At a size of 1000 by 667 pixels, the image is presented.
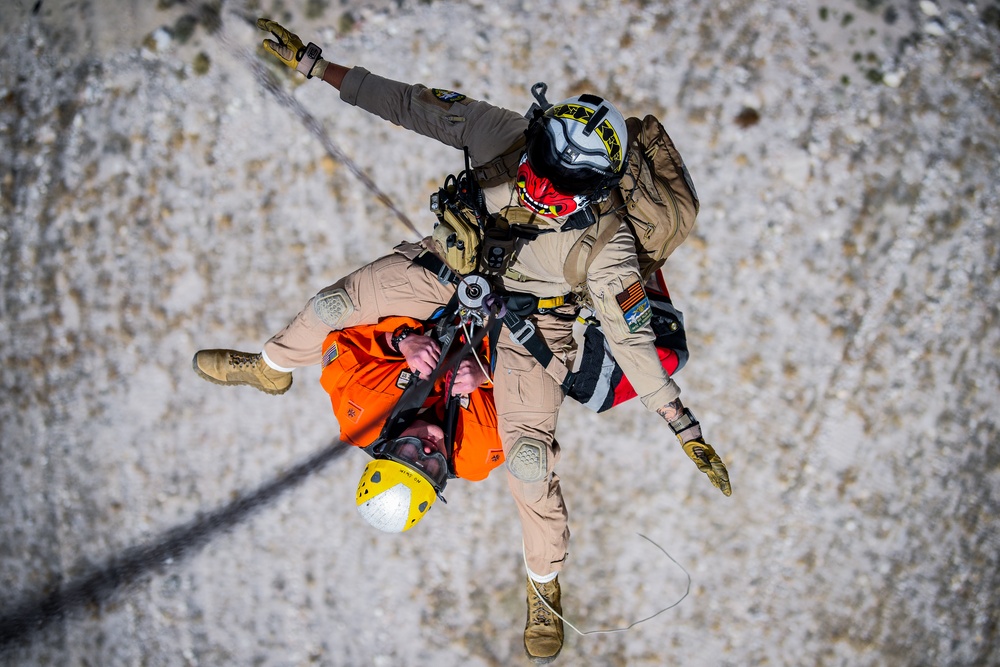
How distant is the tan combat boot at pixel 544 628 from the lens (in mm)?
4957

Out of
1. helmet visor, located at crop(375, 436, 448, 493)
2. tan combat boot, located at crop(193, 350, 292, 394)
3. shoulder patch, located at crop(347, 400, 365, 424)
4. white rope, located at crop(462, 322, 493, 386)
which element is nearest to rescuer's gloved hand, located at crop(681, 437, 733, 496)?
white rope, located at crop(462, 322, 493, 386)

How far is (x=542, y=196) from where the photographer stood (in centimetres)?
350

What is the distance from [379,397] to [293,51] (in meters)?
2.14

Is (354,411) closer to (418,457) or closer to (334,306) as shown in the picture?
(418,457)

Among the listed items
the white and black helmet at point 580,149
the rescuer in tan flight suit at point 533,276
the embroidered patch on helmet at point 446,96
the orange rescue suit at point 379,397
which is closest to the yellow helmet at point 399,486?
the orange rescue suit at point 379,397

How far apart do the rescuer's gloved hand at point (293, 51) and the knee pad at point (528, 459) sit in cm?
257

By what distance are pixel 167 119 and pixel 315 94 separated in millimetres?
1341

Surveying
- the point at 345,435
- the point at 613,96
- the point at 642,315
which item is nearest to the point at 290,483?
the point at 345,435

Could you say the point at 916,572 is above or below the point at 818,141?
below

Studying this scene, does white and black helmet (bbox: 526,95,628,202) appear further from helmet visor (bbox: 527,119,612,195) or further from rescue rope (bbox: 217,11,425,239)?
rescue rope (bbox: 217,11,425,239)

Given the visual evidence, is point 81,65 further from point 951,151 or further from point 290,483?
point 951,151

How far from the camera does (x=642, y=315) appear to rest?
375 cm

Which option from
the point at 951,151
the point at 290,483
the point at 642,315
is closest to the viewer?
the point at 642,315

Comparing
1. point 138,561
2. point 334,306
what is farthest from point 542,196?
point 138,561
